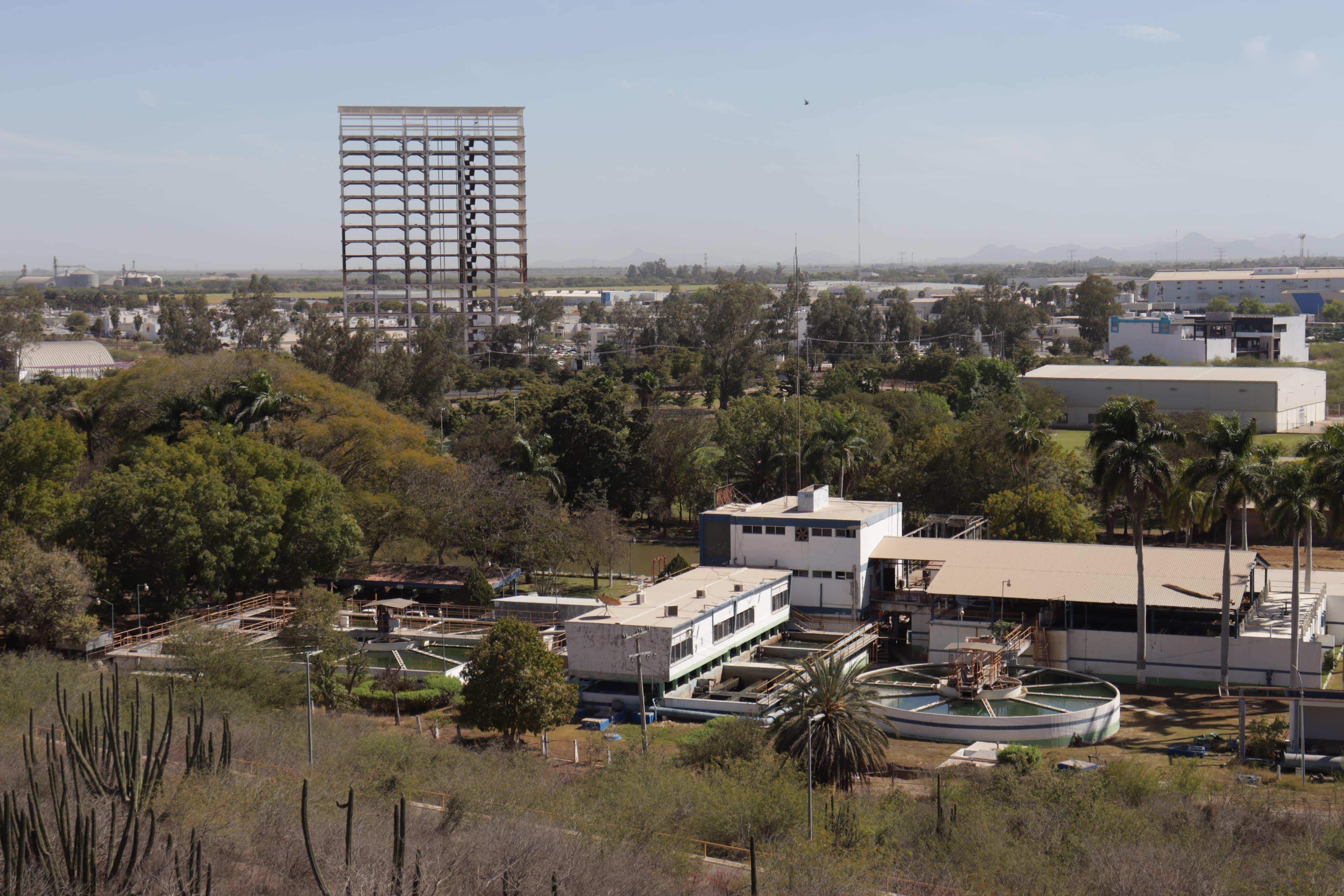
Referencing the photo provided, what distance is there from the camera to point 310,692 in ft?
101

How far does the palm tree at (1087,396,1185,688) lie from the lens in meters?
38.3

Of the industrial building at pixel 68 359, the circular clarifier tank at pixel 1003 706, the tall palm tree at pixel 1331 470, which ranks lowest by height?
the circular clarifier tank at pixel 1003 706

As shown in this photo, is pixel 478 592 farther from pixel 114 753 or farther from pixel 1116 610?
pixel 114 753

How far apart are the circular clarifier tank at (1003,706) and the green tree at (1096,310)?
120115mm

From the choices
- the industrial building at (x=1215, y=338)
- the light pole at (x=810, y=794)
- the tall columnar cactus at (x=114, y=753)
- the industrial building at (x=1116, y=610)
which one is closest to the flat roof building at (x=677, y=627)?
the industrial building at (x=1116, y=610)

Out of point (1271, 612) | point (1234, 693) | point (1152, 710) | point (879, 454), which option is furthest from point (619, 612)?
point (879, 454)

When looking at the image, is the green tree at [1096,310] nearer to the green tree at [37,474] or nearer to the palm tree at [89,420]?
the palm tree at [89,420]

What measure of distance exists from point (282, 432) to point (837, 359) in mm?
88976

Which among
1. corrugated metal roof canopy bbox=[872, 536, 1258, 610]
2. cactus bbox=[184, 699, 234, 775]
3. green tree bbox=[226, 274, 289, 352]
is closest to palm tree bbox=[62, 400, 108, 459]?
cactus bbox=[184, 699, 234, 775]

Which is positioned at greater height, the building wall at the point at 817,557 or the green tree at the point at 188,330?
the green tree at the point at 188,330

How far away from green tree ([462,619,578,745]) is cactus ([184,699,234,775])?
673 centimetres

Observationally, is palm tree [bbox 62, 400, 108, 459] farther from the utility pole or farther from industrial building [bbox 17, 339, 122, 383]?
industrial building [bbox 17, 339, 122, 383]

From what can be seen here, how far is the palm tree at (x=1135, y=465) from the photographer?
1507 inches

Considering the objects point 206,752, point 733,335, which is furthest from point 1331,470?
point 733,335
